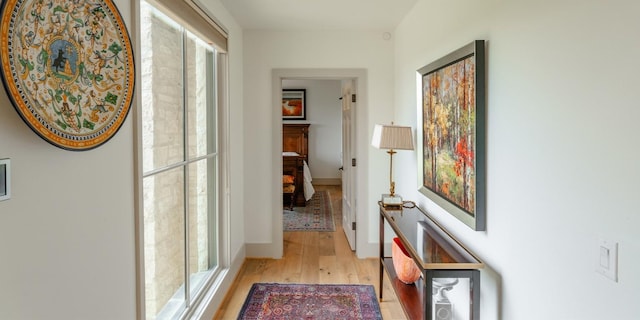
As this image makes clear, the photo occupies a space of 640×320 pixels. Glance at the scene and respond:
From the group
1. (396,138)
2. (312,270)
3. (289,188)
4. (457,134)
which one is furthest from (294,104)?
(457,134)

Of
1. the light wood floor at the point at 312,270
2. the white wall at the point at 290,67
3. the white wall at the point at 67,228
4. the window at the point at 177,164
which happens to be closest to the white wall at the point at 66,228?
the white wall at the point at 67,228

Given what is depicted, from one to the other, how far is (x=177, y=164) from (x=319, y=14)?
1905 mm

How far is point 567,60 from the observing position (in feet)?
3.84

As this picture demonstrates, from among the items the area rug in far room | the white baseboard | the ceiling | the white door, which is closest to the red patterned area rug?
the white baseboard

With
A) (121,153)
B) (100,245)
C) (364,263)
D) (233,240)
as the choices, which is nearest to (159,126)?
(121,153)

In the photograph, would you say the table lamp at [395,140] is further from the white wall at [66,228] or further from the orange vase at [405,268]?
the white wall at [66,228]

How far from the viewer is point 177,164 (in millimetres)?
2205

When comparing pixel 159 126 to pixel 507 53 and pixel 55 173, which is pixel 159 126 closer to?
pixel 55 173

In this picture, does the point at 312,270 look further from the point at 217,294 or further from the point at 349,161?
the point at 349,161

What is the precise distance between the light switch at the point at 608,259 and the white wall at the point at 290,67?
2.81 metres

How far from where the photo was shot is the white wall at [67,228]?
0.91 m

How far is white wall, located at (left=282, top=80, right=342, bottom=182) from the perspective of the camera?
27.3 ft

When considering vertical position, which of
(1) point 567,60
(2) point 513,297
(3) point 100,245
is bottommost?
(2) point 513,297

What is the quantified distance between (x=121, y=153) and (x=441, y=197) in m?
1.77
